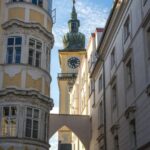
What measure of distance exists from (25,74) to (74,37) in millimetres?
63858

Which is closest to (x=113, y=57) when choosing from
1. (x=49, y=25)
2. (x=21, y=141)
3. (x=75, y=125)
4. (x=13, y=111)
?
(x=49, y=25)

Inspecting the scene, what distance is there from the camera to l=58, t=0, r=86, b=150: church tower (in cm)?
7000

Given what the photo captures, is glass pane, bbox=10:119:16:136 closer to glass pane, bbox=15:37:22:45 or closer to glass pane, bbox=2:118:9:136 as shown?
glass pane, bbox=2:118:9:136

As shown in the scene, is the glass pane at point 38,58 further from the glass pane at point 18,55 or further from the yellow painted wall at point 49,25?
the yellow painted wall at point 49,25

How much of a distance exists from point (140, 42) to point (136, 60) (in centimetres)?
111

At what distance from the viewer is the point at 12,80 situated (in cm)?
2503

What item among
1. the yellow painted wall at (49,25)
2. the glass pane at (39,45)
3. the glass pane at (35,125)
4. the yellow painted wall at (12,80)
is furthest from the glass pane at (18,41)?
the glass pane at (35,125)

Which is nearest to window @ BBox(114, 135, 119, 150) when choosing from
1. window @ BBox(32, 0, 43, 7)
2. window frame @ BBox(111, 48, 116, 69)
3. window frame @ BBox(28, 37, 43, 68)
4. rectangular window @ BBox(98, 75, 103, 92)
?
window frame @ BBox(111, 48, 116, 69)

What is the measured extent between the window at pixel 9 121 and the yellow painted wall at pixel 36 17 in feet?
20.0

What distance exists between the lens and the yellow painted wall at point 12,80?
81.8ft

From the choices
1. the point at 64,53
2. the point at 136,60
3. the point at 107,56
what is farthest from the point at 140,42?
the point at 64,53

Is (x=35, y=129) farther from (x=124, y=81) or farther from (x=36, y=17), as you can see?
(x=36, y=17)

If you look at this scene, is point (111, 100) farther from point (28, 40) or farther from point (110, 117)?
point (28, 40)

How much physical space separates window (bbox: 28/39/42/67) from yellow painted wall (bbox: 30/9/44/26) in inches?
57.3
